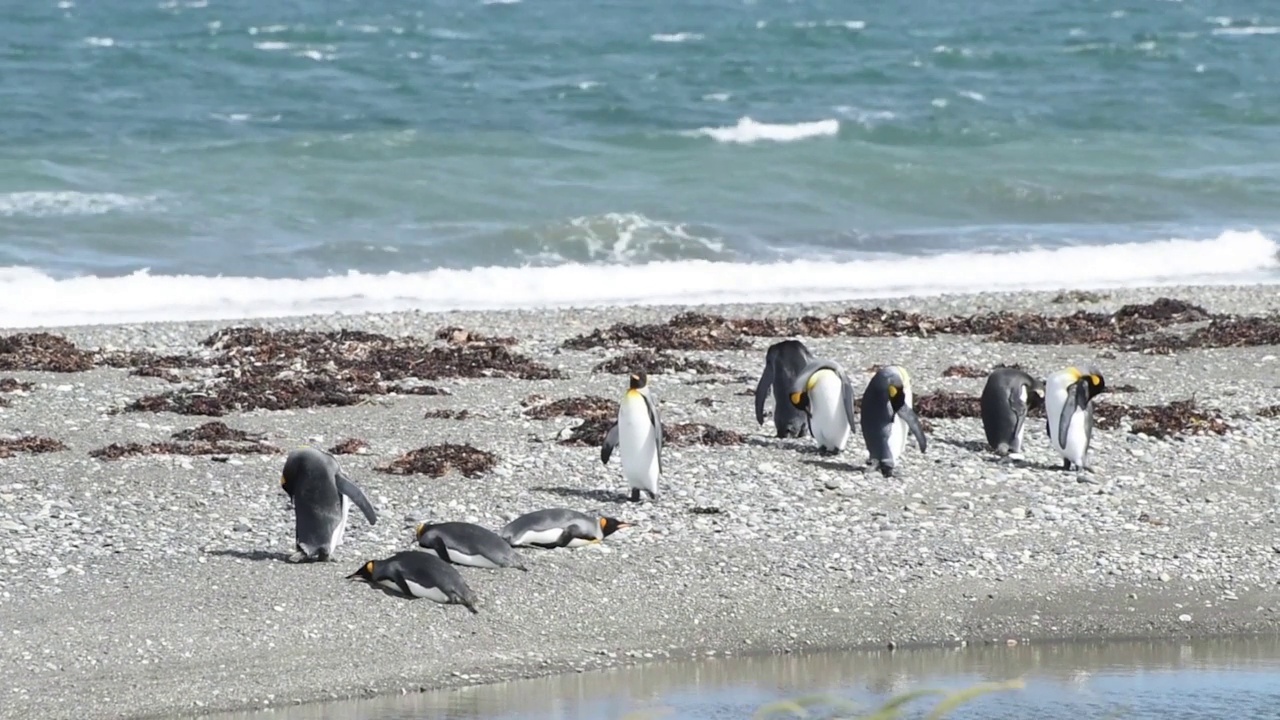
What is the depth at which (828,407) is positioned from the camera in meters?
11.5

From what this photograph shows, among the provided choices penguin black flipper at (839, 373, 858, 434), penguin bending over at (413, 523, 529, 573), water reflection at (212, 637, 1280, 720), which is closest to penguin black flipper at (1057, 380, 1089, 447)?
→ penguin black flipper at (839, 373, 858, 434)

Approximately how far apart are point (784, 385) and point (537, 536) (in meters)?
3.20

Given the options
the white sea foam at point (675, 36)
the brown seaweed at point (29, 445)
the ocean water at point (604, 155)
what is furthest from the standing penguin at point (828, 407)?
the white sea foam at point (675, 36)

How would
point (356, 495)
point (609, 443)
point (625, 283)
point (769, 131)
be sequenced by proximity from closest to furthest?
1. point (356, 495)
2. point (609, 443)
3. point (625, 283)
4. point (769, 131)

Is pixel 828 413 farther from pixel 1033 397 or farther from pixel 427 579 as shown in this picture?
pixel 427 579

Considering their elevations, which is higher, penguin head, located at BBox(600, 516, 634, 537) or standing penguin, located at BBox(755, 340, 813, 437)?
standing penguin, located at BBox(755, 340, 813, 437)

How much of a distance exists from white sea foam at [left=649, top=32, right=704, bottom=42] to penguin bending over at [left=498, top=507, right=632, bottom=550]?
34286 millimetres

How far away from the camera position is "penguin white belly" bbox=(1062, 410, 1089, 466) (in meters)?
11.2

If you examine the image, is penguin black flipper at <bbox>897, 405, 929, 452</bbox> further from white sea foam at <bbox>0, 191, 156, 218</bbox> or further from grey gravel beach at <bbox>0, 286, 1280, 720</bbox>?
white sea foam at <bbox>0, 191, 156, 218</bbox>

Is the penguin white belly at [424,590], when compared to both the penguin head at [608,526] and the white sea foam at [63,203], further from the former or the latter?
the white sea foam at [63,203]

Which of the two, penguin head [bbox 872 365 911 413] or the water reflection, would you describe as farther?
penguin head [bbox 872 365 911 413]

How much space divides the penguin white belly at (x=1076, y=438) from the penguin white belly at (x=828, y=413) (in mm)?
1310

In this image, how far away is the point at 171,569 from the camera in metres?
9.05

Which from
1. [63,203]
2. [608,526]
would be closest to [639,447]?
[608,526]
